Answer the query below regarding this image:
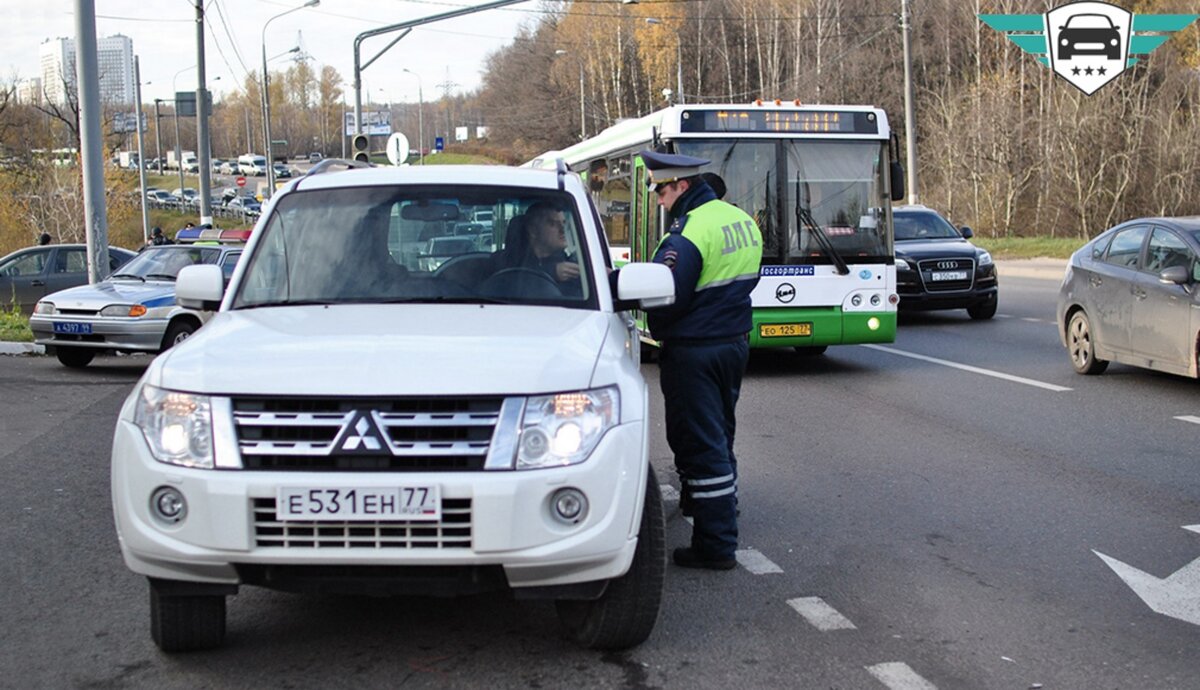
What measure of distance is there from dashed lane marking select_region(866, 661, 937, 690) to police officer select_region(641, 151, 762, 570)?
1.43m

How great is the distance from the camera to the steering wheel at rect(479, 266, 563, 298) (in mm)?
5379

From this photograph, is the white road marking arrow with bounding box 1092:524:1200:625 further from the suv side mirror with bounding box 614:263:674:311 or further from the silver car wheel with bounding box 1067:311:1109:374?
the silver car wheel with bounding box 1067:311:1109:374

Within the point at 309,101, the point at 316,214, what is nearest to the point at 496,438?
the point at 316,214

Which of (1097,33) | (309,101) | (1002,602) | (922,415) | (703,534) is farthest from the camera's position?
(309,101)

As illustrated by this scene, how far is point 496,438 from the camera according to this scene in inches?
164

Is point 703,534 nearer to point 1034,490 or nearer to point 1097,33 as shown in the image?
point 1034,490

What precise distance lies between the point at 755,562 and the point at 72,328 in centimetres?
1155

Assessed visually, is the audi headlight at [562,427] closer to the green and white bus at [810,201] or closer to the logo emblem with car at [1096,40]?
the green and white bus at [810,201]

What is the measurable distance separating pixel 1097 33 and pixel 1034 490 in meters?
34.4

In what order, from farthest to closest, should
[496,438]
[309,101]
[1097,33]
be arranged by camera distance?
1. [309,101]
2. [1097,33]
3. [496,438]

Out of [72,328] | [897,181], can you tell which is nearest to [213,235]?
[72,328]

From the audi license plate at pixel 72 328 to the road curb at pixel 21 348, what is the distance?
2.69m

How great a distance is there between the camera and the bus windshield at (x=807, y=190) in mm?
13406

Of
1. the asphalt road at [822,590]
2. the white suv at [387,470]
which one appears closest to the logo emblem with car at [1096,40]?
the asphalt road at [822,590]
